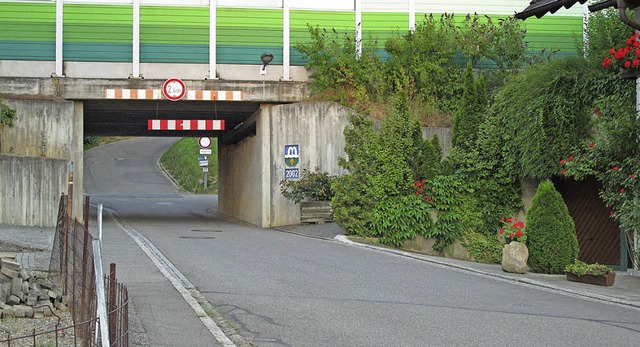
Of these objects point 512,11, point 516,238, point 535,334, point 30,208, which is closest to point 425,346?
point 535,334

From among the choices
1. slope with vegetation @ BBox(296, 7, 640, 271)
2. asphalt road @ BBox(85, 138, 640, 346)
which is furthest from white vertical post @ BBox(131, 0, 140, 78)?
asphalt road @ BBox(85, 138, 640, 346)

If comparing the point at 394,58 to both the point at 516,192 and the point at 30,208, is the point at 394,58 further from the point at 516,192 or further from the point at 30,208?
the point at 30,208

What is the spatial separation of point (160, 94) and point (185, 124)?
380 cm

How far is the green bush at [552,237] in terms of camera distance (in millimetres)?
16328

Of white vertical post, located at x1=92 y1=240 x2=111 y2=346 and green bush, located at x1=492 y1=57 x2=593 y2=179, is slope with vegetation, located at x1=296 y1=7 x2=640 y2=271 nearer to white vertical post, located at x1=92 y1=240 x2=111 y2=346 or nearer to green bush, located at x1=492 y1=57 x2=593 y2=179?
green bush, located at x1=492 y1=57 x2=593 y2=179

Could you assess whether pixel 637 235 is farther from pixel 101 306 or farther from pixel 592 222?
pixel 101 306

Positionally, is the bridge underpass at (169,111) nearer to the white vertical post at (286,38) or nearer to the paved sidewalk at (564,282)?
the white vertical post at (286,38)

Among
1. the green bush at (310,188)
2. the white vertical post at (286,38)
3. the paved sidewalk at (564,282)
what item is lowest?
the paved sidewalk at (564,282)

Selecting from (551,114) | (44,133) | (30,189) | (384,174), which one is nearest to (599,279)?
(551,114)

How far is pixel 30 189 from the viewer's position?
23.6m

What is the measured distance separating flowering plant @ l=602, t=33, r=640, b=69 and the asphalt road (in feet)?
15.9

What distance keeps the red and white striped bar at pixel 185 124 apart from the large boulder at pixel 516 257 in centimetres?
1671

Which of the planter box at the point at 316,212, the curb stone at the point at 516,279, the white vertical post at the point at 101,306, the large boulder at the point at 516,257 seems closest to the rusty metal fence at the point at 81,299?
the white vertical post at the point at 101,306

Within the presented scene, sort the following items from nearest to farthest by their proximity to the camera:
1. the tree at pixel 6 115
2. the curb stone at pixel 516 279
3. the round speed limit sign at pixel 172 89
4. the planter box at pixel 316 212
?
the curb stone at pixel 516 279 → the tree at pixel 6 115 → the planter box at pixel 316 212 → the round speed limit sign at pixel 172 89
